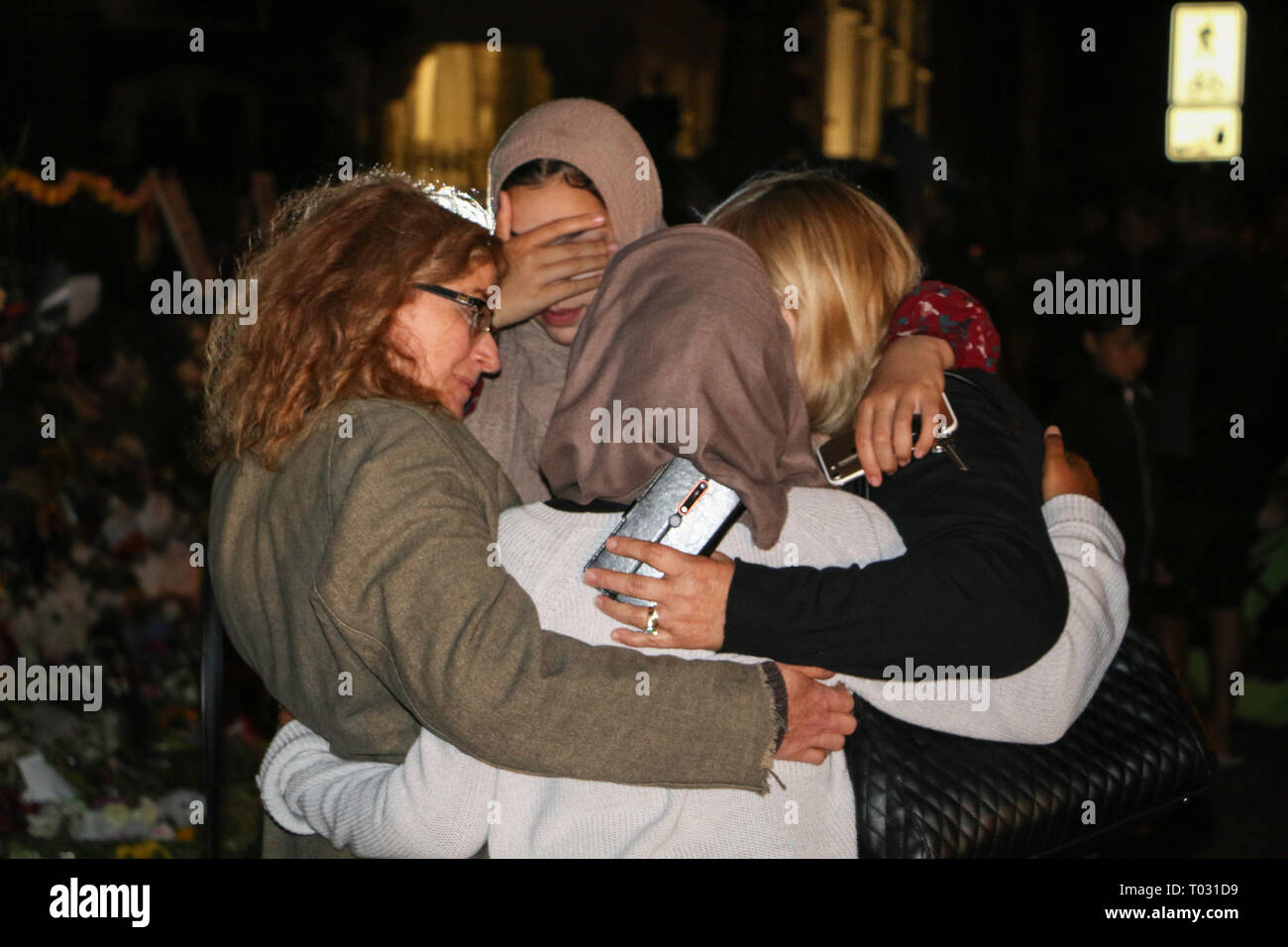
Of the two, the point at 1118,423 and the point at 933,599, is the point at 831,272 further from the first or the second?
the point at 1118,423

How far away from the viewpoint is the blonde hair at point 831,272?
1.89 meters

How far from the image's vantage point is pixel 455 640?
4.87ft

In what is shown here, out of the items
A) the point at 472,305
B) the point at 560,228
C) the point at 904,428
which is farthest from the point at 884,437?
the point at 560,228

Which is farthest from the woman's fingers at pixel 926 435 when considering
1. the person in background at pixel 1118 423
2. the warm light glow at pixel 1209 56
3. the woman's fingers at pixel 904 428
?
the warm light glow at pixel 1209 56

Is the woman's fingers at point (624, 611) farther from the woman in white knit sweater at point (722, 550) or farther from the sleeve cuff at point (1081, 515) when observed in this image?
the sleeve cuff at point (1081, 515)

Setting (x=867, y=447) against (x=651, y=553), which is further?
(x=867, y=447)

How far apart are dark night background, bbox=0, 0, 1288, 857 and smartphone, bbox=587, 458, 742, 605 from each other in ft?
4.55

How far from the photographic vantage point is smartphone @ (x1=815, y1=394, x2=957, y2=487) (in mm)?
1724

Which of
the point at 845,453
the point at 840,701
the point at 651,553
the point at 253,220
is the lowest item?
the point at 840,701

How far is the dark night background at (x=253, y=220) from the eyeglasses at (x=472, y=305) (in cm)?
108

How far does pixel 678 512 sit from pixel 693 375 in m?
0.19

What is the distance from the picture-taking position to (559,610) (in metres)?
1.59

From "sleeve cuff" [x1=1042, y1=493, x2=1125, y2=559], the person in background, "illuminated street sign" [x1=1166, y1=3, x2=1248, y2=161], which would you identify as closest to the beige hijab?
"sleeve cuff" [x1=1042, y1=493, x2=1125, y2=559]
